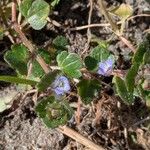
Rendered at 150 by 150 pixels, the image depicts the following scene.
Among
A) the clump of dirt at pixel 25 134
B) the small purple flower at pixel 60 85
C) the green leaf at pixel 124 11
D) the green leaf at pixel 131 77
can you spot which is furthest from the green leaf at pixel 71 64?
the green leaf at pixel 124 11

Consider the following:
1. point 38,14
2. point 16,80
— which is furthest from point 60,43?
point 16,80

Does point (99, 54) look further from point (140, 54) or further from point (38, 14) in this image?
point (38, 14)

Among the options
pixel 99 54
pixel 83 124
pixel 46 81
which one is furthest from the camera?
pixel 83 124

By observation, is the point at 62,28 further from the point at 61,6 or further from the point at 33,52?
the point at 33,52

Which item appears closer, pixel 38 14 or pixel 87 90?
Answer: pixel 87 90

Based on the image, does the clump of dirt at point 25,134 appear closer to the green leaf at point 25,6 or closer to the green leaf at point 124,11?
the green leaf at point 25,6

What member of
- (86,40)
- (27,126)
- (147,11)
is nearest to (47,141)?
(27,126)
